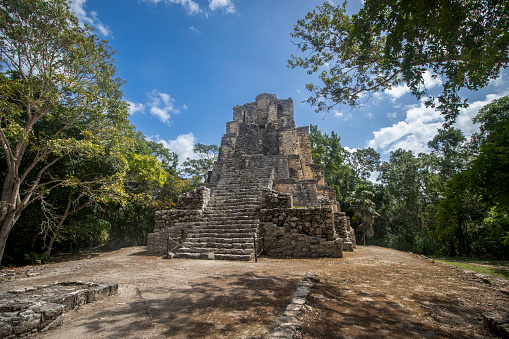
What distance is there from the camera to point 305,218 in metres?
8.78

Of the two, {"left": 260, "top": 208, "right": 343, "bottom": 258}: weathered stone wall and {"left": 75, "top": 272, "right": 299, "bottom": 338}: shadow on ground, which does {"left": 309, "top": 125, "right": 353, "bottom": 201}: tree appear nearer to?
{"left": 260, "top": 208, "right": 343, "bottom": 258}: weathered stone wall

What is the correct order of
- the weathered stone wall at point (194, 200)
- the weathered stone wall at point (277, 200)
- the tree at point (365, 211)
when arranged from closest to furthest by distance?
the weathered stone wall at point (277, 200)
the weathered stone wall at point (194, 200)
the tree at point (365, 211)

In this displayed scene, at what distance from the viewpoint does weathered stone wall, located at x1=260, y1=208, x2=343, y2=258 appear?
8.22 metres

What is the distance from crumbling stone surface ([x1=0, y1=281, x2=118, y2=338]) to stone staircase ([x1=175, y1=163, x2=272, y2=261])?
441 centimetres

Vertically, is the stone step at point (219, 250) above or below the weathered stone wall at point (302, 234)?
below

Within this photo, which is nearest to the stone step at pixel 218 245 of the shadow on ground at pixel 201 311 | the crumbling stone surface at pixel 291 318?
the shadow on ground at pixel 201 311

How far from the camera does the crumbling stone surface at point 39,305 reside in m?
2.31

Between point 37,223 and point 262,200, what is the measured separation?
427 inches

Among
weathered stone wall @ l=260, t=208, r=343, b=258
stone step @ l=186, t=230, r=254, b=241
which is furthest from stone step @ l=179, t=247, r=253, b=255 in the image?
weathered stone wall @ l=260, t=208, r=343, b=258

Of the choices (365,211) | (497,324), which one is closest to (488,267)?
(497,324)

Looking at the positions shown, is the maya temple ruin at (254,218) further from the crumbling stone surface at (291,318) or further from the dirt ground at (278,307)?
the crumbling stone surface at (291,318)

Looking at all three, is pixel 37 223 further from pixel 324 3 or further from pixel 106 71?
pixel 324 3

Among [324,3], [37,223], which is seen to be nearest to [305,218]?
[324,3]

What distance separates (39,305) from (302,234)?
725 centimetres
